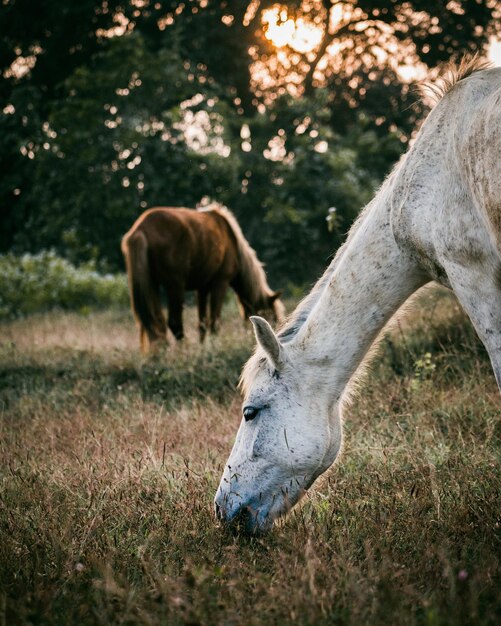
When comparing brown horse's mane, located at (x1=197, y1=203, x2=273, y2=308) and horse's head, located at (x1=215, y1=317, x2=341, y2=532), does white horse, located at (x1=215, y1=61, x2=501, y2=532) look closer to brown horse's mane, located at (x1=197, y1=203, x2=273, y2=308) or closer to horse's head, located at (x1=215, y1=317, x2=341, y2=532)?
horse's head, located at (x1=215, y1=317, x2=341, y2=532)

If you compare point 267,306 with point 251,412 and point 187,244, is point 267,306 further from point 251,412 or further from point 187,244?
point 251,412

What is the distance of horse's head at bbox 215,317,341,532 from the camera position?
281 centimetres

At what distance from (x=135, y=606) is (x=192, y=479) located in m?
1.17

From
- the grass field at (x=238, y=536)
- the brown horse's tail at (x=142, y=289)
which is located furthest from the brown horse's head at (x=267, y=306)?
the grass field at (x=238, y=536)

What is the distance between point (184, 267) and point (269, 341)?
16.2 ft

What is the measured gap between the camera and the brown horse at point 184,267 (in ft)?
23.8

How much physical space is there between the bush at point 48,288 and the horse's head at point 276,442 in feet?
37.6

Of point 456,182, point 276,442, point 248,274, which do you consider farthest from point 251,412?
point 248,274

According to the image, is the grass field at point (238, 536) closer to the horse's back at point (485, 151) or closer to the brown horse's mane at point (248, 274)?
the horse's back at point (485, 151)

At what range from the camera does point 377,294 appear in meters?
3.02

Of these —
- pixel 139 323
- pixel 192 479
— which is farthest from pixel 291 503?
pixel 139 323

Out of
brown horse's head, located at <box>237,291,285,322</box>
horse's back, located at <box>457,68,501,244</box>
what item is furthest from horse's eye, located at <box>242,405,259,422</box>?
brown horse's head, located at <box>237,291,285,322</box>

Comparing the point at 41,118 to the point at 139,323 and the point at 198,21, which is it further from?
the point at 139,323

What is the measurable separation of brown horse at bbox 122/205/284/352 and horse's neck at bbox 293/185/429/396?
4.40 meters
